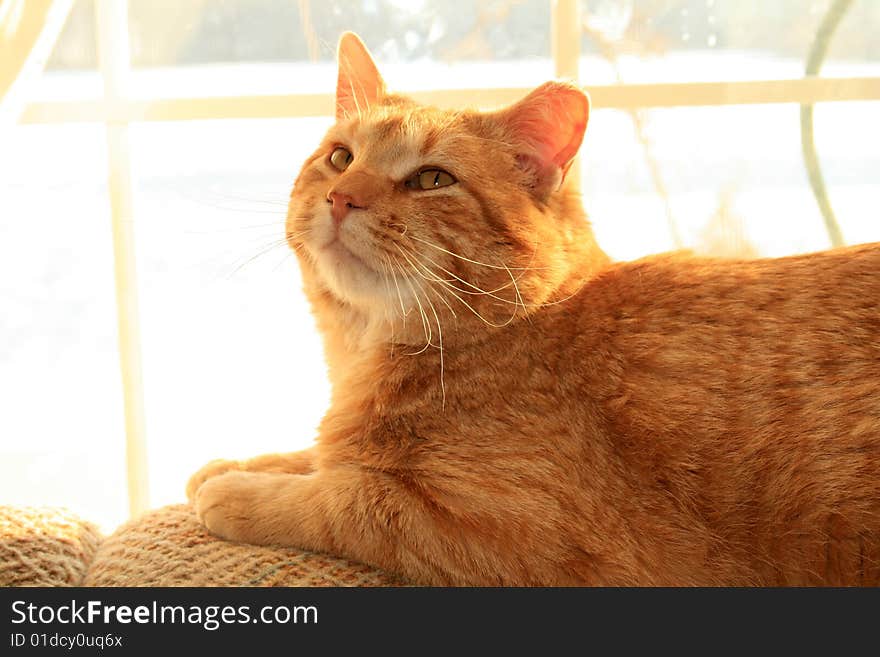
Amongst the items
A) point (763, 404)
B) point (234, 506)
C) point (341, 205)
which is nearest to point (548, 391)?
point (763, 404)

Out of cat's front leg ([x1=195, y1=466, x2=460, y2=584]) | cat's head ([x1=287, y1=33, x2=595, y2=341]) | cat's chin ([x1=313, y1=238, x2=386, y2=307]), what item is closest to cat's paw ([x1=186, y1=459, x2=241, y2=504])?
cat's front leg ([x1=195, y1=466, x2=460, y2=584])

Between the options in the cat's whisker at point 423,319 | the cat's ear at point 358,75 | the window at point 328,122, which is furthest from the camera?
the window at point 328,122

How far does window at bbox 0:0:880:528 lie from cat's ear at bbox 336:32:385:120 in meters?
0.93

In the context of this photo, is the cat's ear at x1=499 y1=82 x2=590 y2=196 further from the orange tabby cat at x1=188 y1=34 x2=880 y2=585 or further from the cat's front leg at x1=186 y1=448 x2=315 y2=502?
the cat's front leg at x1=186 y1=448 x2=315 y2=502

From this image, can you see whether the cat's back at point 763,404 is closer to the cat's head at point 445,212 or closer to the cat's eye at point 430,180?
the cat's head at point 445,212

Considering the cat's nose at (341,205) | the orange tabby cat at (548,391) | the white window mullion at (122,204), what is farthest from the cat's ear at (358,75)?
the white window mullion at (122,204)

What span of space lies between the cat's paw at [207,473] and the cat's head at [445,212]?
445mm

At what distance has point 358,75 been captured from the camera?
2.15 metres

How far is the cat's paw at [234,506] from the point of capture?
5.60 feet

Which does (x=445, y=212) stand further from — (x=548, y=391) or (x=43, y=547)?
(x=43, y=547)

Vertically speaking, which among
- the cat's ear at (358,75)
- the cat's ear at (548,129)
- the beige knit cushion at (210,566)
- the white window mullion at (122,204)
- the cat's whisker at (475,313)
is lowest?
the beige knit cushion at (210,566)

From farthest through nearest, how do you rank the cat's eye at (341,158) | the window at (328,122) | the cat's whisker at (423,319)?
1. the window at (328,122)
2. the cat's eye at (341,158)
3. the cat's whisker at (423,319)

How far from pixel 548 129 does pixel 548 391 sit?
1.79 feet

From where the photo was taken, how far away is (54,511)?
76.2 inches
